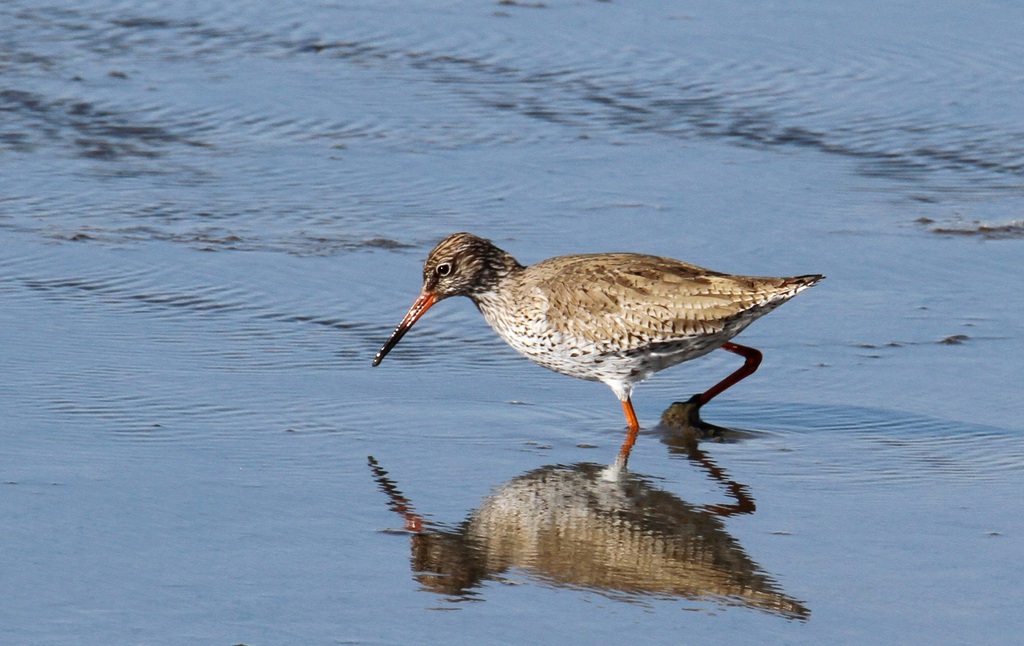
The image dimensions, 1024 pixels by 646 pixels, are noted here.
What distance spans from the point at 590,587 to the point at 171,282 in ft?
13.9

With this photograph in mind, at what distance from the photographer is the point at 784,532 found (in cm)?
588

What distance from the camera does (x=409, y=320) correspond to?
→ 25.8ft

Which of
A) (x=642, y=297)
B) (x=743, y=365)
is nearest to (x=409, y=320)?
(x=642, y=297)

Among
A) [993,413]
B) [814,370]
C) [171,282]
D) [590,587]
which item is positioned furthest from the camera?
[171,282]

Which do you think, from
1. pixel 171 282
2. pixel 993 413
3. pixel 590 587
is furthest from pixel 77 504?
pixel 993 413

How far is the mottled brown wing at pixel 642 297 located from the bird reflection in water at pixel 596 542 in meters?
0.96

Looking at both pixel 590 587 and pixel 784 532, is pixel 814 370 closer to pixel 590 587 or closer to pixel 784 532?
pixel 784 532

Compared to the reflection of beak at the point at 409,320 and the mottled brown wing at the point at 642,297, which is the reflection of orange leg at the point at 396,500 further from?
the mottled brown wing at the point at 642,297

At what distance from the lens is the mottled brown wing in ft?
24.2

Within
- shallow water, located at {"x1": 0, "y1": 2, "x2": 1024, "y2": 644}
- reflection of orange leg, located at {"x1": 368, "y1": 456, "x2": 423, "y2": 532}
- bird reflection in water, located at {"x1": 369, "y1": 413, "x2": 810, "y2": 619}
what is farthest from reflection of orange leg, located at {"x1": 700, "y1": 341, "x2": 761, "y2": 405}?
reflection of orange leg, located at {"x1": 368, "y1": 456, "x2": 423, "y2": 532}

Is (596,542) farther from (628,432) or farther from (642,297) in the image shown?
(642,297)

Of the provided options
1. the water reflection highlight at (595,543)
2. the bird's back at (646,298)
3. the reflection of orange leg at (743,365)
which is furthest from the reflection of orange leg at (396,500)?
the reflection of orange leg at (743,365)

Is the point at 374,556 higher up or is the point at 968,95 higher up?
the point at 968,95

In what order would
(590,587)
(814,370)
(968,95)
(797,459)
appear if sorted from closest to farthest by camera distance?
(590,587), (797,459), (814,370), (968,95)
